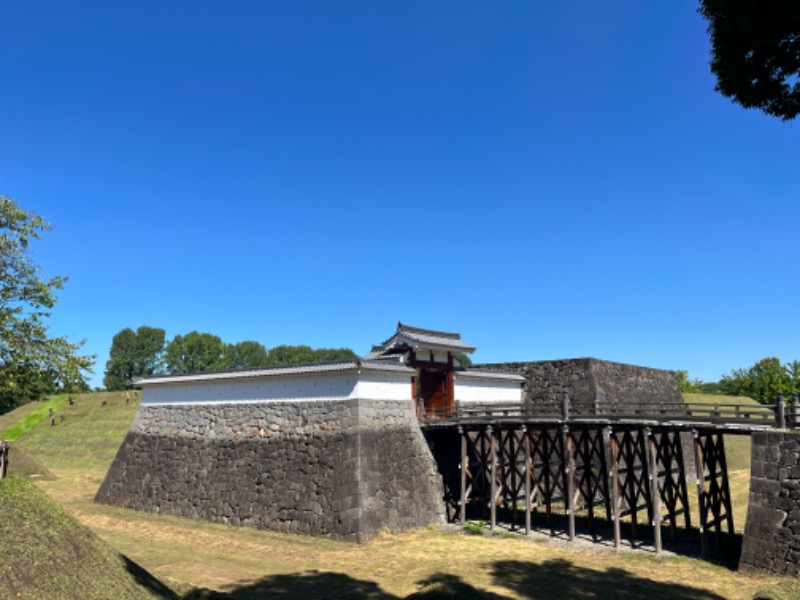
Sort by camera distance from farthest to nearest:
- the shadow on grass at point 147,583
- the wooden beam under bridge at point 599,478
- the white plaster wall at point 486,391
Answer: the white plaster wall at point 486,391, the wooden beam under bridge at point 599,478, the shadow on grass at point 147,583

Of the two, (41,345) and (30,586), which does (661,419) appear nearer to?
(30,586)

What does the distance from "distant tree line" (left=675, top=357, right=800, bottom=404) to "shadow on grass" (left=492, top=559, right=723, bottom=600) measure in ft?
128

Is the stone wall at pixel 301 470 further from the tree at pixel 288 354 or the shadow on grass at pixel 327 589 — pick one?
the tree at pixel 288 354

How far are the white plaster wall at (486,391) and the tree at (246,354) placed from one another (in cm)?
4846

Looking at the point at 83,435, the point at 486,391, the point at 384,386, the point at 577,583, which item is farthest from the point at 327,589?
the point at 83,435

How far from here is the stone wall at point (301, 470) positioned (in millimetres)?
17188

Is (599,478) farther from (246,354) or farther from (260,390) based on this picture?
(246,354)

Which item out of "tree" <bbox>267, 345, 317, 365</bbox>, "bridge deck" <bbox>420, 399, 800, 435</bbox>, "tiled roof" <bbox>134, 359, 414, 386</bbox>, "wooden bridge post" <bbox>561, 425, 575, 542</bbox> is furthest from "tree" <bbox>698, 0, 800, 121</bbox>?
"tree" <bbox>267, 345, 317, 365</bbox>

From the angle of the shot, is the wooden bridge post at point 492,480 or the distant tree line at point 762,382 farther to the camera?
the distant tree line at point 762,382

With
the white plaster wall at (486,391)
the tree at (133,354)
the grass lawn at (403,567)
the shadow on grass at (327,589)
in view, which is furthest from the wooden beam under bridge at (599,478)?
the tree at (133,354)

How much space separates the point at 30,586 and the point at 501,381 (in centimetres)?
2120

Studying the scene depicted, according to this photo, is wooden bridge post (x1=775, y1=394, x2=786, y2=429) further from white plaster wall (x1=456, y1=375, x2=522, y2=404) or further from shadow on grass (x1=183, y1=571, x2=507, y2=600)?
white plaster wall (x1=456, y1=375, x2=522, y2=404)

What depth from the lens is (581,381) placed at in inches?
986

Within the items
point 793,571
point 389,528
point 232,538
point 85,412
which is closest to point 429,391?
point 389,528
